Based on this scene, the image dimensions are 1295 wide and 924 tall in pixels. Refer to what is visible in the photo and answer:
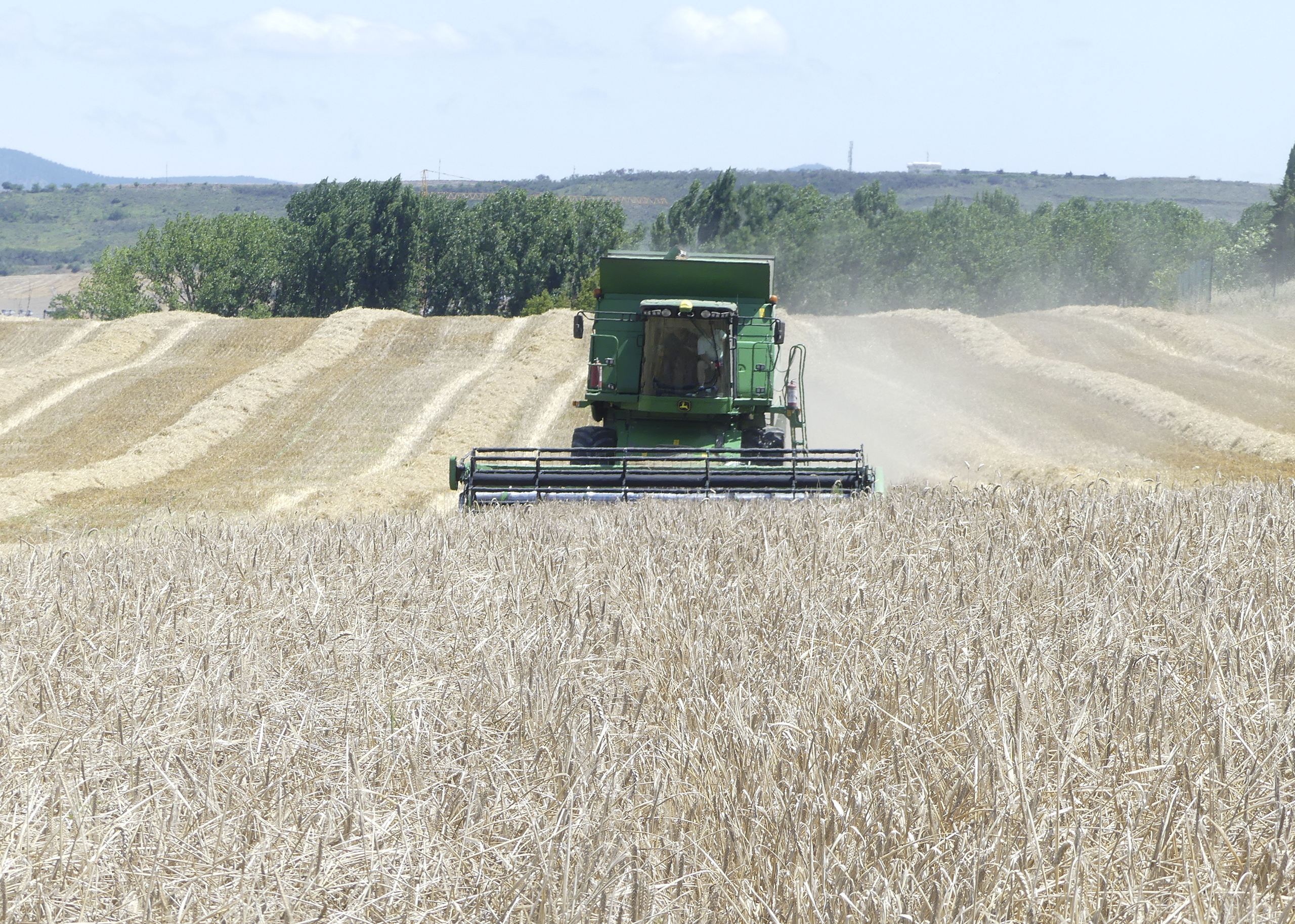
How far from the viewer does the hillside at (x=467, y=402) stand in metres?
17.5

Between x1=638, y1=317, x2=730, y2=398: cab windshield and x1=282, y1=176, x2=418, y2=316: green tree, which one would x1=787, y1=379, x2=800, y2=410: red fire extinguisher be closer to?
x1=638, y1=317, x2=730, y2=398: cab windshield

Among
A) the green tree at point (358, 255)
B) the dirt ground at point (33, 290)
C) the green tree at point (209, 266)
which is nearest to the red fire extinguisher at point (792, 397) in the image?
the green tree at point (358, 255)

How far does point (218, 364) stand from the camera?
30.8 m

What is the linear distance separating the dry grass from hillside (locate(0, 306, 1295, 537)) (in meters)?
8.44

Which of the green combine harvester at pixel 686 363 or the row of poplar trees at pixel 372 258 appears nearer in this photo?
the green combine harvester at pixel 686 363

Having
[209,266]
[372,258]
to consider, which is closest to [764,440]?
[372,258]

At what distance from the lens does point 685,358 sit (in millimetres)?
12516

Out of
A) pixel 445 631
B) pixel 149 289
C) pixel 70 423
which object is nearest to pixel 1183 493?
pixel 445 631

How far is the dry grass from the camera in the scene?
2.32 m

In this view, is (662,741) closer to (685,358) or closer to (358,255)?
(685,358)

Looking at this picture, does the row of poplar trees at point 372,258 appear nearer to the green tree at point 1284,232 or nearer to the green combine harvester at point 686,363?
the green tree at point 1284,232

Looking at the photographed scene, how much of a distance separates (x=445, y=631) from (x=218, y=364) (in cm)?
2866

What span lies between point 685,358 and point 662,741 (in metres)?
9.58

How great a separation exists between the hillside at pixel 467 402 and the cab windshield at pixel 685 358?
12.9 feet
